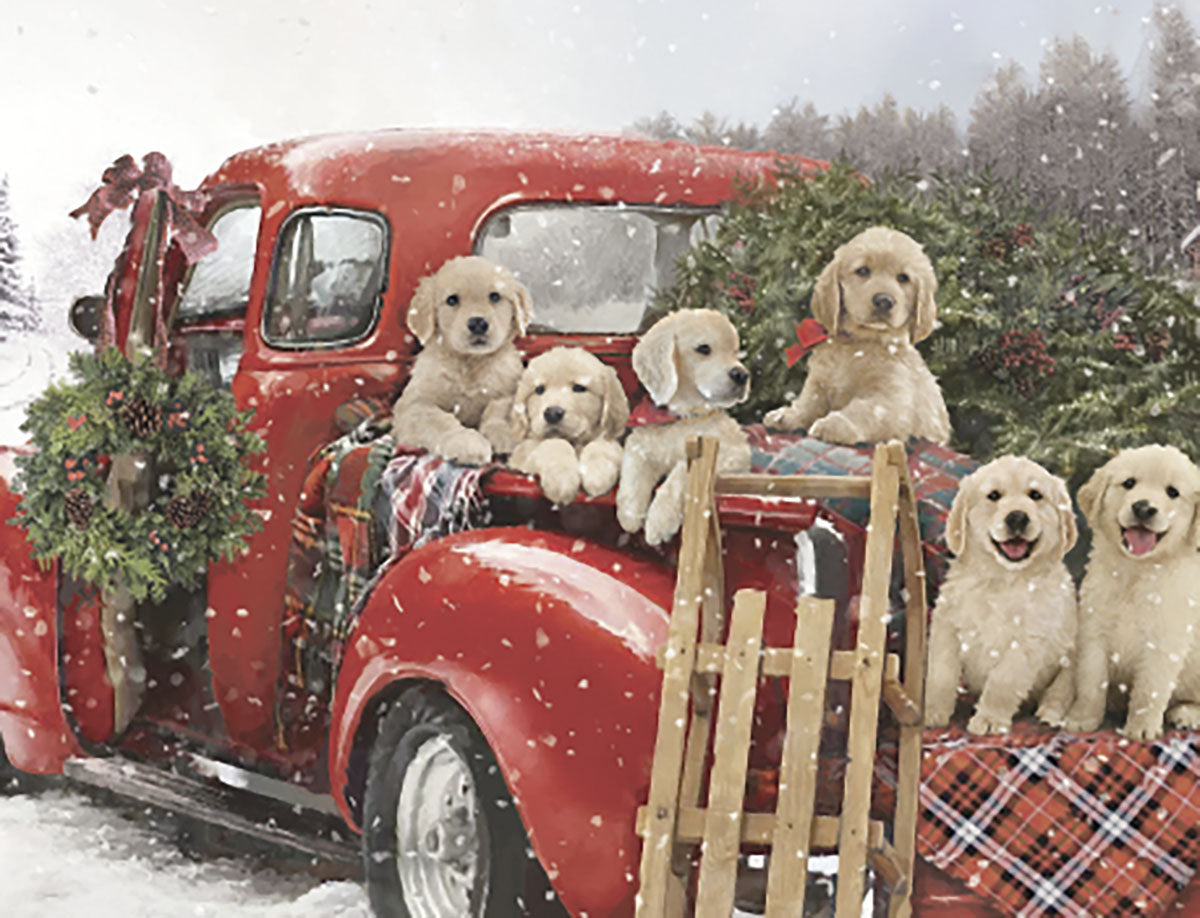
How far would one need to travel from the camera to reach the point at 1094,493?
2.94m

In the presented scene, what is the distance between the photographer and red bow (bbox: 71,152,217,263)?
4.15m

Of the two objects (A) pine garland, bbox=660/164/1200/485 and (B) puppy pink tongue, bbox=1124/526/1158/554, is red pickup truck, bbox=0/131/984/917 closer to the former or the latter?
(A) pine garland, bbox=660/164/1200/485

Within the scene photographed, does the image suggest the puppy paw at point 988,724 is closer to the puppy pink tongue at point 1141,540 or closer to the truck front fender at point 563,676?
the puppy pink tongue at point 1141,540

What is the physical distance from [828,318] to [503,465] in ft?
2.73

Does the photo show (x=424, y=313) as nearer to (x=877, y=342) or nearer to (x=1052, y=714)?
(x=877, y=342)

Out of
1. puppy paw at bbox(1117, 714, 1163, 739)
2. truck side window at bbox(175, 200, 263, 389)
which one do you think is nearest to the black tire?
puppy paw at bbox(1117, 714, 1163, 739)

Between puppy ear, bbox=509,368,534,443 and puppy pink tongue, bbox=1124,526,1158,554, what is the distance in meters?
1.24

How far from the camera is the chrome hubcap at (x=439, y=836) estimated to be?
3053mm

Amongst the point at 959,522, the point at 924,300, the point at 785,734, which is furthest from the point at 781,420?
the point at 785,734

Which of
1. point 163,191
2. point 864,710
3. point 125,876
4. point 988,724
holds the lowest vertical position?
point 125,876

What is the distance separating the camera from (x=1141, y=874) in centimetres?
270

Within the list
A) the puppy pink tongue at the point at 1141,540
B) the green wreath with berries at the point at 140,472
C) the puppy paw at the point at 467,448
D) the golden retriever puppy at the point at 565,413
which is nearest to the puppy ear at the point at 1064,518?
the puppy pink tongue at the point at 1141,540

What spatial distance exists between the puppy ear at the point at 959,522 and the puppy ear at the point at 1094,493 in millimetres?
244

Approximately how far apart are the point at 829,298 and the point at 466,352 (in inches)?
34.5
